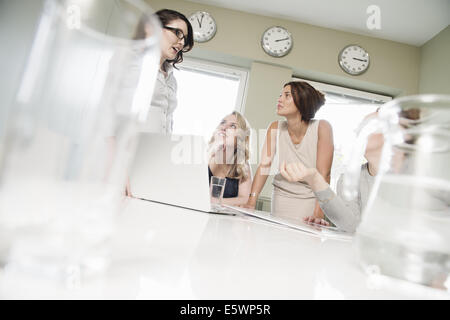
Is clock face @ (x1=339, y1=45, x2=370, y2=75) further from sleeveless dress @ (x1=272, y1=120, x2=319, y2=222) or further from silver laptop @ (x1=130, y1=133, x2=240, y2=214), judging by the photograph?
silver laptop @ (x1=130, y1=133, x2=240, y2=214)

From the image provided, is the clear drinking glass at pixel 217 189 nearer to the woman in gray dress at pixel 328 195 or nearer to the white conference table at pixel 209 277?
the woman in gray dress at pixel 328 195

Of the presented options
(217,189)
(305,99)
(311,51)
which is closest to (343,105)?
(311,51)

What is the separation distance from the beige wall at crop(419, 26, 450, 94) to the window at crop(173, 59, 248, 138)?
204 cm

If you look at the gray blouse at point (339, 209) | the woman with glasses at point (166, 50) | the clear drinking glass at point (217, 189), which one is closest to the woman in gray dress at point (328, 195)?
the gray blouse at point (339, 209)

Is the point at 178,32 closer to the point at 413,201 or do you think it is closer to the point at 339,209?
the point at 339,209

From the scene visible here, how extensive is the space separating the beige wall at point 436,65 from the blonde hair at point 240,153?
2179 millimetres

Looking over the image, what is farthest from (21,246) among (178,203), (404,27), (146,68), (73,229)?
(404,27)

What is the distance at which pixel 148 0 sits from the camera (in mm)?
3332

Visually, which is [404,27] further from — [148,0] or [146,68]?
[146,68]

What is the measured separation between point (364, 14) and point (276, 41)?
0.93m

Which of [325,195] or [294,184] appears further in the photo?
[294,184]

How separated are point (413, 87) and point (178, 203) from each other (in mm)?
3626

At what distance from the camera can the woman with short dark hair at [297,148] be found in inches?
74.6

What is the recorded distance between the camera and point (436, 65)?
322 centimetres
